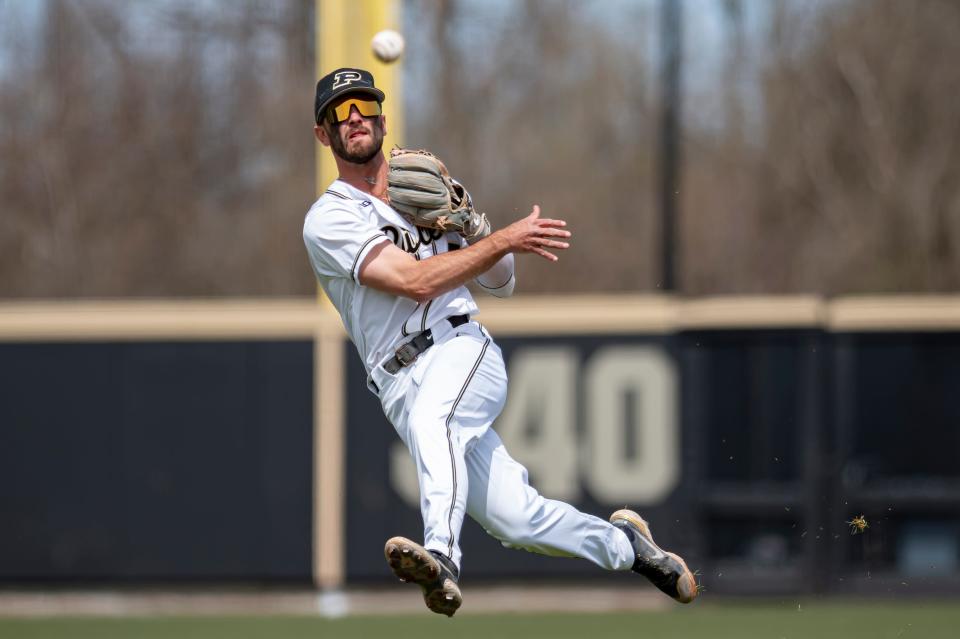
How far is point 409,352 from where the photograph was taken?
4.80 metres

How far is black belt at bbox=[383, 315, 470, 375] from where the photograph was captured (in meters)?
4.80

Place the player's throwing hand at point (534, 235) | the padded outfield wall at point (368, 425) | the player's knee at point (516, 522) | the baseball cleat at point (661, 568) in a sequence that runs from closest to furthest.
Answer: the player's throwing hand at point (534, 235) < the player's knee at point (516, 522) < the baseball cleat at point (661, 568) < the padded outfield wall at point (368, 425)

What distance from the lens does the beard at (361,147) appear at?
4.82m

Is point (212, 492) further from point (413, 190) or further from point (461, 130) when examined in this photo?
point (461, 130)

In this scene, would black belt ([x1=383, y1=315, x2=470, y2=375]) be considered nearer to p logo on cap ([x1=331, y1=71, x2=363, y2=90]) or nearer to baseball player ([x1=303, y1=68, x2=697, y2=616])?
baseball player ([x1=303, y1=68, x2=697, y2=616])

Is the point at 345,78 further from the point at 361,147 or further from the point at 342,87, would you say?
the point at 361,147

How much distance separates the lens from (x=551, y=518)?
4742mm

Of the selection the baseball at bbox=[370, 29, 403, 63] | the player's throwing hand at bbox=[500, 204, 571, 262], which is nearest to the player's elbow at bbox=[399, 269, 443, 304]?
the player's throwing hand at bbox=[500, 204, 571, 262]

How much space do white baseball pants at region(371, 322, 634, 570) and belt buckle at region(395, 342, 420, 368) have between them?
2 centimetres

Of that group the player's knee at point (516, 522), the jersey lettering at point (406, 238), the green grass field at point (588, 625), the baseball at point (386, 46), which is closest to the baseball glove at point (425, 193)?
the jersey lettering at point (406, 238)

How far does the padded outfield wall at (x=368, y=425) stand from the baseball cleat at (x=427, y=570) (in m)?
5.29

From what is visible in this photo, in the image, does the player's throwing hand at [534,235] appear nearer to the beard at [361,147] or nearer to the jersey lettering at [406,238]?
the jersey lettering at [406,238]

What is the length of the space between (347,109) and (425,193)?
1.17 ft

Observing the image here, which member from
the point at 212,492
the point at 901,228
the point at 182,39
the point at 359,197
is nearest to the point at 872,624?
the point at 212,492
